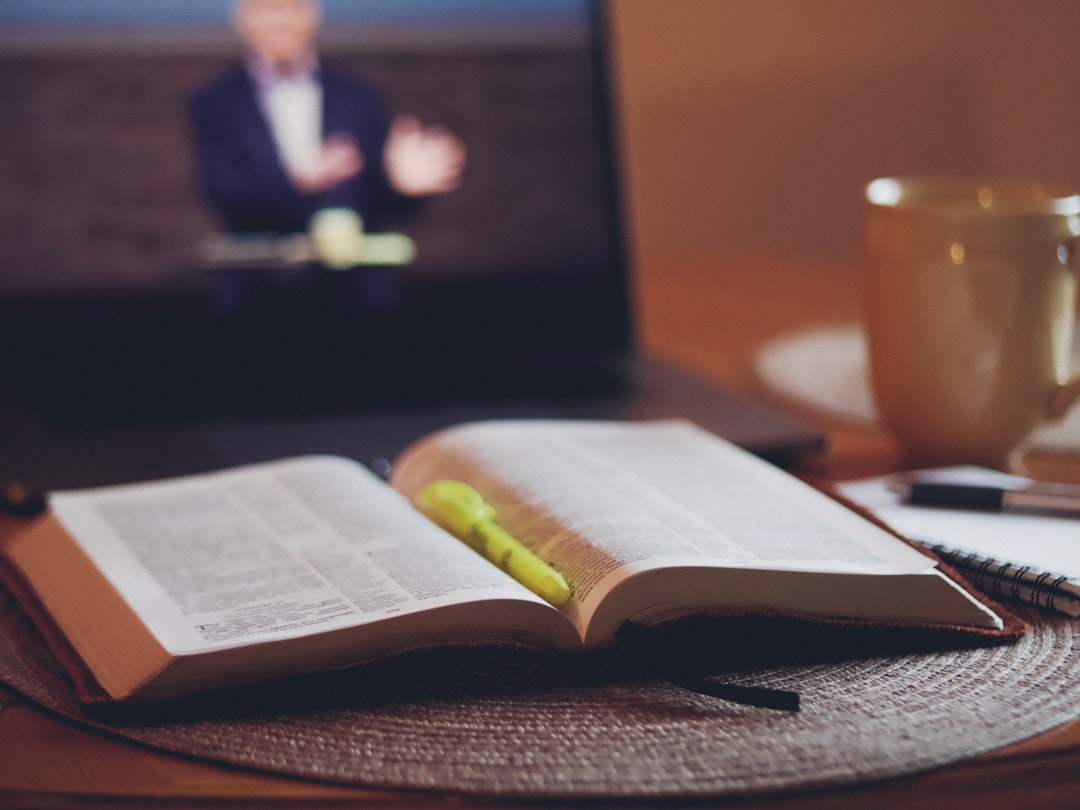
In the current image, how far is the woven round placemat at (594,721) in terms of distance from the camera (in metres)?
0.39

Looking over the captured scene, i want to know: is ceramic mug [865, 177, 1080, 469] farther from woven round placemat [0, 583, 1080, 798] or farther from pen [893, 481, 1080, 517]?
woven round placemat [0, 583, 1080, 798]

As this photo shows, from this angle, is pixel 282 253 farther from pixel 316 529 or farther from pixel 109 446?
pixel 316 529

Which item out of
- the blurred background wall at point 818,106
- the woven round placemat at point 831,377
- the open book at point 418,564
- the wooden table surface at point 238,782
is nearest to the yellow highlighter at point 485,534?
the open book at point 418,564

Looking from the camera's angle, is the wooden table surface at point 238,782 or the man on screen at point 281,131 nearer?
the wooden table surface at point 238,782

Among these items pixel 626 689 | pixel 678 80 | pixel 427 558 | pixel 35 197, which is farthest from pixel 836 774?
pixel 678 80

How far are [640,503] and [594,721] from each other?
149 mm

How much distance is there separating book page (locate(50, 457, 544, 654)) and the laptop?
22 centimetres

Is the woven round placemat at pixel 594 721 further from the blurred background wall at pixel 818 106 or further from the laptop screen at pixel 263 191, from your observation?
the blurred background wall at pixel 818 106

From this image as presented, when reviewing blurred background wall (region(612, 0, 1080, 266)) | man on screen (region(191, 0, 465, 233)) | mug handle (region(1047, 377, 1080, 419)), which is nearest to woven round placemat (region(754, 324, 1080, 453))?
mug handle (region(1047, 377, 1080, 419))

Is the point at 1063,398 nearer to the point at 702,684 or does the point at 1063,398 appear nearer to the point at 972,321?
the point at 972,321

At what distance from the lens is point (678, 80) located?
5.77 ft

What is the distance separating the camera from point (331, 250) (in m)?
0.96

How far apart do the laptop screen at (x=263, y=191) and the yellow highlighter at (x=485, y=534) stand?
31 cm

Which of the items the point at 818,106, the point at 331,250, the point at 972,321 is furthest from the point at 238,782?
the point at 818,106
